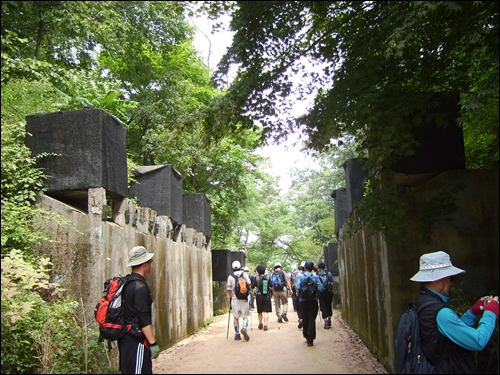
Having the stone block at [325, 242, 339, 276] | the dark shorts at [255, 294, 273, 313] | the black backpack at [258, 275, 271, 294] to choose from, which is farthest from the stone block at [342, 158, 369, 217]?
the stone block at [325, 242, 339, 276]

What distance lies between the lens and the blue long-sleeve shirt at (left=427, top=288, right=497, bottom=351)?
3908 mm

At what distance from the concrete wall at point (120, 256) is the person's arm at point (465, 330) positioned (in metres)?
→ 5.53

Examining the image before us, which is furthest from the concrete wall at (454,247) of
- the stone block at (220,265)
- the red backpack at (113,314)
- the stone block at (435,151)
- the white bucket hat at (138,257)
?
the stone block at (220,265)

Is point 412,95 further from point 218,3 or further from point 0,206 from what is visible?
point 0,206

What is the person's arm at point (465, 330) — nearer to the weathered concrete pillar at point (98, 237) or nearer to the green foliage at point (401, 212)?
the green foliage at point (401, 212)

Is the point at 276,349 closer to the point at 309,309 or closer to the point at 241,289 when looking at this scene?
the point at 309,309

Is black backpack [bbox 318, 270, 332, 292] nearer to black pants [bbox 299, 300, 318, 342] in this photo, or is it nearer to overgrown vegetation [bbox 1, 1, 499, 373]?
black pants [bbox 299, 300, 318, 342]

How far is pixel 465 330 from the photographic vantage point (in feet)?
12.9

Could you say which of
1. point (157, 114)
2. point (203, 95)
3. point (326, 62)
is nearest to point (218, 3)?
point (326, 62)

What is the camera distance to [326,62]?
25.6ft

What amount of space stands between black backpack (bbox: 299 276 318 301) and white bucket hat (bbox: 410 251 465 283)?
6.94 metres

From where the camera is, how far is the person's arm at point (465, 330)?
391cm

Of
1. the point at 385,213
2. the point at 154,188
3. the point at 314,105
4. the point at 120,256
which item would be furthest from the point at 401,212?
the point at 154,188

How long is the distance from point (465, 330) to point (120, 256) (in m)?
6.85
